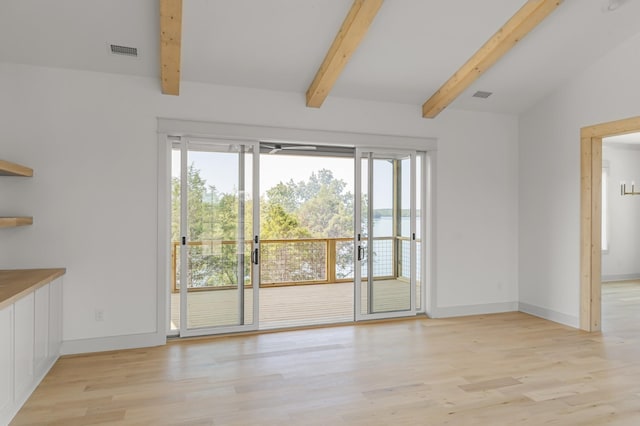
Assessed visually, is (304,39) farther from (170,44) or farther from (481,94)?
(481,94)

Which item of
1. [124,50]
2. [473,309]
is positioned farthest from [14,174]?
[473,309]

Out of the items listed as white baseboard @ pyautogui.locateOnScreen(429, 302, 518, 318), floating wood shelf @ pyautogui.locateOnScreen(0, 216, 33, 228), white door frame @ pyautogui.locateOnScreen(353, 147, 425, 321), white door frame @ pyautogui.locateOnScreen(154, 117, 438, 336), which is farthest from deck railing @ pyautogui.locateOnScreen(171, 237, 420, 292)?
floating wood shelf @ pyautogui.locateOnScreen(0, 216, 33, 228)

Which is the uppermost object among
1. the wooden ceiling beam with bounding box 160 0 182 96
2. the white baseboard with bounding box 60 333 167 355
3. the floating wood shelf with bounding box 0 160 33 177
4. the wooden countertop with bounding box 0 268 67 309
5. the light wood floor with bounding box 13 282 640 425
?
the wooden ceiling beam with bounding box 160 0 182 96

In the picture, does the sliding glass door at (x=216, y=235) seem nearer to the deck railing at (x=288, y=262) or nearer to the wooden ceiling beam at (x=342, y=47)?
the deck railing at (x=288, y=262)

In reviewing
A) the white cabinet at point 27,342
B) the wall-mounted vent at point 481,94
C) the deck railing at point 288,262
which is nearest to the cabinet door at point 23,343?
the white cabinet at point 27,342

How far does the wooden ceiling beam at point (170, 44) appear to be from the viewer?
10.1ft

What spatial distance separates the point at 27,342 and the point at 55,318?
0.77 meters

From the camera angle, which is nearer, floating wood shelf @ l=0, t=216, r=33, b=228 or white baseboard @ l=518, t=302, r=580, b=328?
floating wood shelf @ l=0, t=216, r=33, b=228

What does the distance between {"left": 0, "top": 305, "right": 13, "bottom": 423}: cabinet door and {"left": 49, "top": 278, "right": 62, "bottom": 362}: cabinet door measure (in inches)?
36.9

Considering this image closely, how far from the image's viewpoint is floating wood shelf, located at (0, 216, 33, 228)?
3.31 meters

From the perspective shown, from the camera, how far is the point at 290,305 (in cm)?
623

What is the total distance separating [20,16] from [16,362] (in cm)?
268

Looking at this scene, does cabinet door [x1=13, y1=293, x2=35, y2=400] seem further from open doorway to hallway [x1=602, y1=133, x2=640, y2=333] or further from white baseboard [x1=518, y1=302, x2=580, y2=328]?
open doorway to hallway [x1=602, y1=133, x2=640, y2=333]

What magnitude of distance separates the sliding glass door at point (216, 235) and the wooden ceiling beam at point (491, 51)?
90.1 inches
